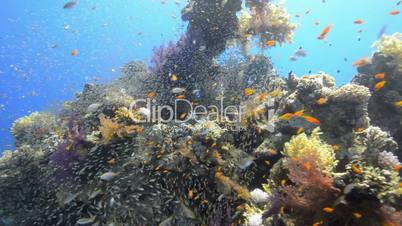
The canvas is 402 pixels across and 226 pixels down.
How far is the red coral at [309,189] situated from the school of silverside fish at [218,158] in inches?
0.6

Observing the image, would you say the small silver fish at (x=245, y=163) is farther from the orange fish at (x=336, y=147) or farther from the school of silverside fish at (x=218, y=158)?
the orange fish at (x=336, y=147)

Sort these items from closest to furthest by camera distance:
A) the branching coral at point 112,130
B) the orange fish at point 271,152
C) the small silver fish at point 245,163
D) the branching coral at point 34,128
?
1. the small silver fish at point 245,163
2. the orange fish at point 271,152
3. the branching coral at point 112,130
4. the branching coral at point 34,128

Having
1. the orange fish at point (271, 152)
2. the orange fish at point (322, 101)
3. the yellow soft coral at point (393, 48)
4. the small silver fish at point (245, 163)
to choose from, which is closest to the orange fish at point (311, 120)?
the orange fish at point (322, 101)

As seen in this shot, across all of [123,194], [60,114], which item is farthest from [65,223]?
[60,114]

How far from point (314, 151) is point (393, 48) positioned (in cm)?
604

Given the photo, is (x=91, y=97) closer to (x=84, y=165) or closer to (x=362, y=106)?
(x=84, y=165)

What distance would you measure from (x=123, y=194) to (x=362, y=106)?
530 centimetres

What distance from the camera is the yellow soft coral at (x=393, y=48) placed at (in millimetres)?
9359

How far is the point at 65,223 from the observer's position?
24.2 ft

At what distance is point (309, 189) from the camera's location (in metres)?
4.82

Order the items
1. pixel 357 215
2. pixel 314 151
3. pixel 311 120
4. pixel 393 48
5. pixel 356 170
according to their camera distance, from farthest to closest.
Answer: pixel 393 48, pixel 311 120, pixel 314 151, pixel 356 170, pixel 357 215

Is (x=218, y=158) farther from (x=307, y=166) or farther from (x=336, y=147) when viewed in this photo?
(x=336, y=147)

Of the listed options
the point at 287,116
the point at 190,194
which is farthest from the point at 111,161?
the point at 287,116

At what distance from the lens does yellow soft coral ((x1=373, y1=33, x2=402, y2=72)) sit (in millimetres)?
9359
